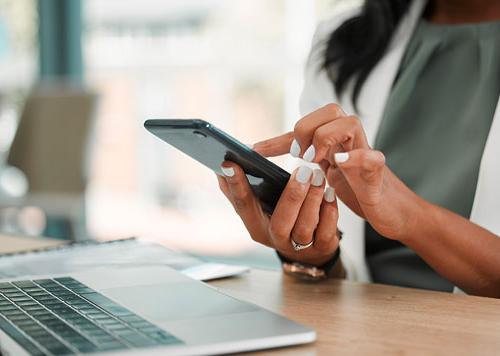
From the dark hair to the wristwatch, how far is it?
1.19 ft

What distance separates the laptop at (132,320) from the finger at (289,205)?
0.36ft

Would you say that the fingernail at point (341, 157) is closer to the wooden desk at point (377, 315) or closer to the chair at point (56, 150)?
the wooden desk at point (377, 315)

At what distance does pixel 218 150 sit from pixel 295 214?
12cm

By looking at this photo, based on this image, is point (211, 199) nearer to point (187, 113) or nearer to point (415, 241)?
point (187, 113)

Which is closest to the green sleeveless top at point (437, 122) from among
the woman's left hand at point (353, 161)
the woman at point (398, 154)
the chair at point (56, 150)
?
the woman at point (398, 154)

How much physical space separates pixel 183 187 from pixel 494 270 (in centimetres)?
287

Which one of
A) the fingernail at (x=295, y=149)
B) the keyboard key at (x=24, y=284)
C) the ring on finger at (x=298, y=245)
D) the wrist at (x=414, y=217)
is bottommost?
the keyboard key at (x=24, y=284)

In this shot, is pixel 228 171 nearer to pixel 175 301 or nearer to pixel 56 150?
pixel 175 301

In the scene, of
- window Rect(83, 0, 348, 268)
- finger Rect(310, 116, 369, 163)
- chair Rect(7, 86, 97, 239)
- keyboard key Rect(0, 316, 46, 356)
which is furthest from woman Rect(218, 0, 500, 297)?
window Rect(83, 0, 348, 268)

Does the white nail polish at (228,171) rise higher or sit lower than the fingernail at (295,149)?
lower

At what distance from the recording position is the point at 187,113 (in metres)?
3.62

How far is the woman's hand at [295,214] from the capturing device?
2.48 feet

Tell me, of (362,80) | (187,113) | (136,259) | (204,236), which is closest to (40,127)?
(187,113)

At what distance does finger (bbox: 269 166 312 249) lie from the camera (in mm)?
750
